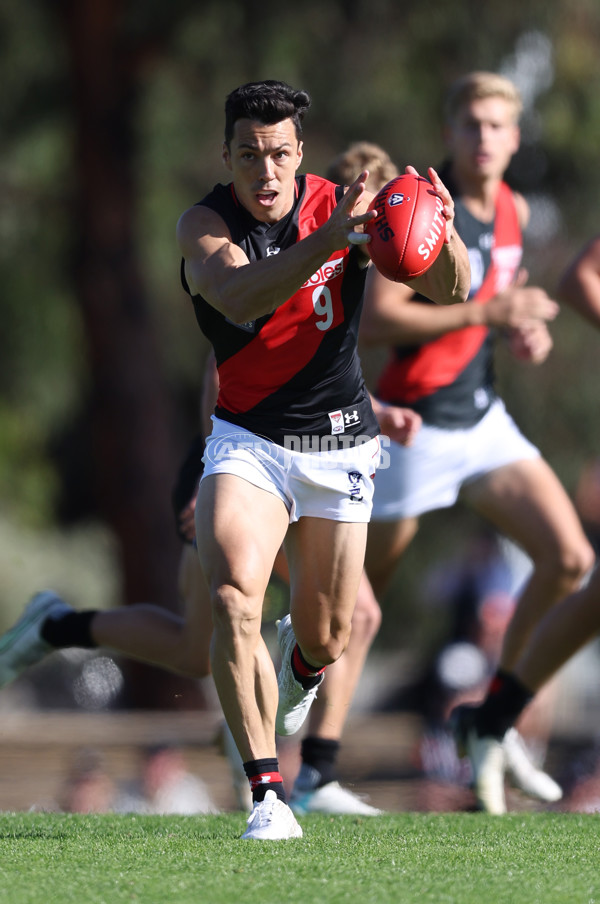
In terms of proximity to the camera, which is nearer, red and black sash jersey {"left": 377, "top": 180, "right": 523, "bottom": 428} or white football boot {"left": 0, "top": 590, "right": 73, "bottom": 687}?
red and black sash jersey {"left": 377, "top": 180, "right": 523, "bottom": 428}

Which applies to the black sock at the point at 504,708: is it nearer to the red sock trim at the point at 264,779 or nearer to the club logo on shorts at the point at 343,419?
the club logo on shorts at the point at 343,419

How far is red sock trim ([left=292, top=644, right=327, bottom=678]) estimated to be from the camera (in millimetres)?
4668

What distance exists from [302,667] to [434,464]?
1.40m

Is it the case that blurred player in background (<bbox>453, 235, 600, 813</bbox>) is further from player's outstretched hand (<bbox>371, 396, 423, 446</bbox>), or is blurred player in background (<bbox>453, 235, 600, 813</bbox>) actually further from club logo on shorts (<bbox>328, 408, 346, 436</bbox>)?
club logo on shorts (<bbox>328, 408, 346, 436</bbox>)

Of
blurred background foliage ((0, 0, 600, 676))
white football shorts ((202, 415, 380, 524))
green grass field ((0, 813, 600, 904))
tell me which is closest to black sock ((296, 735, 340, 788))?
green grass field ((0, 813, 600, 904))

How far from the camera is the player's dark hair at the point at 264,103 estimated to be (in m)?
4.12

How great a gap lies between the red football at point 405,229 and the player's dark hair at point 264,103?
41 centimetres

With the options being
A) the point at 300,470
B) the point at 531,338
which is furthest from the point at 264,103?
the point at 531,338

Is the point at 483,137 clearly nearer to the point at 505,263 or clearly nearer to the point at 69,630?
the point at 505,263

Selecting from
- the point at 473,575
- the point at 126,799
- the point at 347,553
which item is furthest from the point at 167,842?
the point at 473,575

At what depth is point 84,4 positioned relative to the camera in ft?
37.8

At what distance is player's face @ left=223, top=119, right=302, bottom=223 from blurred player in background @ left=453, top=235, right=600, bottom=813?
182cm

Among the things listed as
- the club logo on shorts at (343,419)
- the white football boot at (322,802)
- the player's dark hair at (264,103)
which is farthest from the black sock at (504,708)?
the player's dark hair at (264,103)

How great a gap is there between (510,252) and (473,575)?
4945 millimetres
